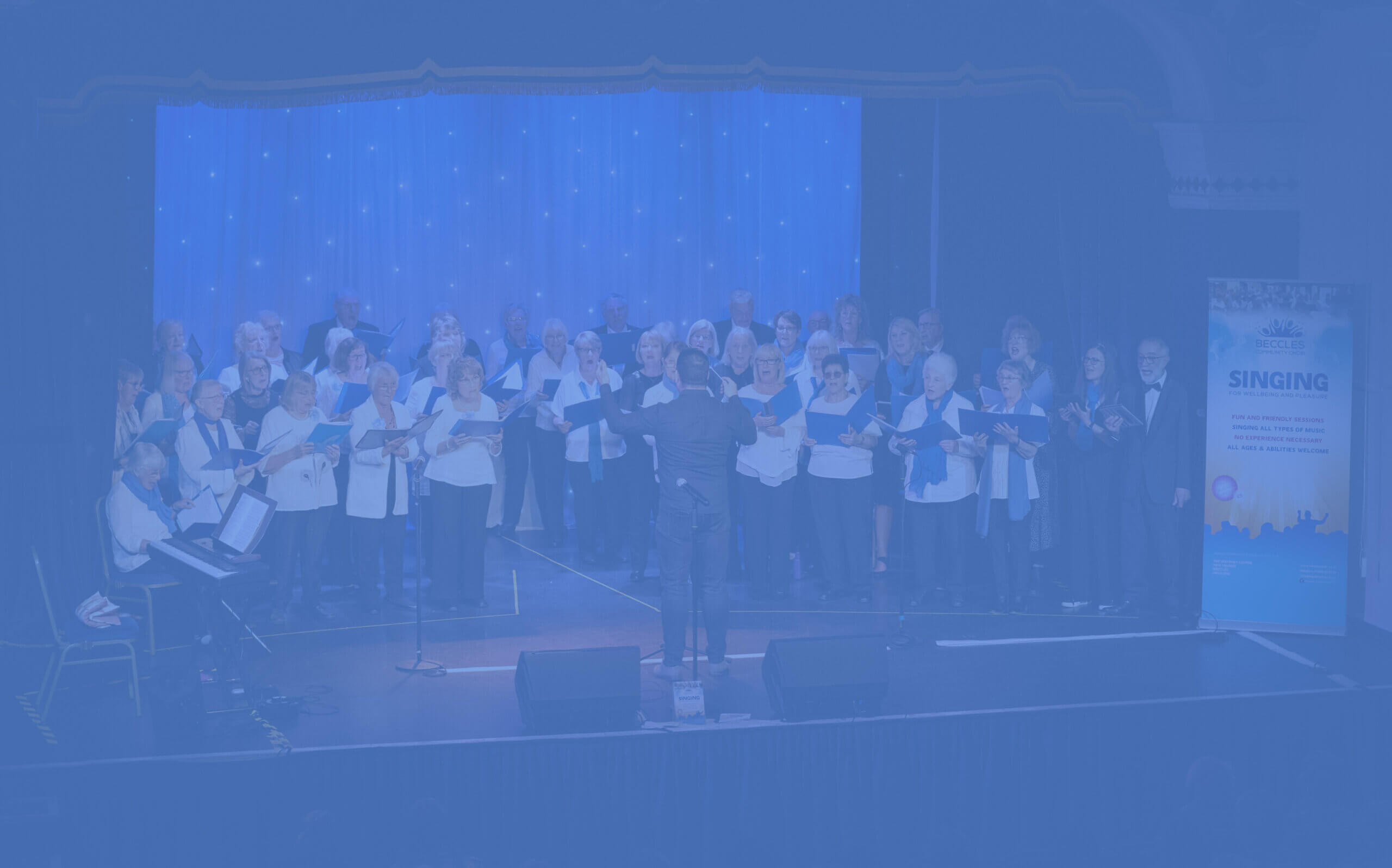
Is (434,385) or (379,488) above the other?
(434,385)

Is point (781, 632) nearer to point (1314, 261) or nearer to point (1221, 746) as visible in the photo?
point (1221, 746)

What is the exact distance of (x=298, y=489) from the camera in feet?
23.6

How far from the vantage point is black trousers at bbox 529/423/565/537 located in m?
9.41

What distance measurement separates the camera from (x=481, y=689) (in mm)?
6137

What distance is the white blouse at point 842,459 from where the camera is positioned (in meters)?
7.82

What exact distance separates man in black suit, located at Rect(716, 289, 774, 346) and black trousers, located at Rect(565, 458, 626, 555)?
3.84 ft

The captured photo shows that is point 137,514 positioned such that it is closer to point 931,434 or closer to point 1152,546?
point 931,434

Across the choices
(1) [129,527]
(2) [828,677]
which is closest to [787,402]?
(2) [828,677]

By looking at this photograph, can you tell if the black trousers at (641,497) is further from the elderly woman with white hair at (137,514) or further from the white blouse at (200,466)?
the elderly woman with white hair at (137,514)

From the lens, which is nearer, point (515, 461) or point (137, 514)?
point (137, 514)

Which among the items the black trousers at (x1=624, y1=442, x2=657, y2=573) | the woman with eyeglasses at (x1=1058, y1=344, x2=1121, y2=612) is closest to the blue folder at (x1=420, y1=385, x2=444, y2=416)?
the black trousers at (x1=624, y1=442, x2=657, y2=573)

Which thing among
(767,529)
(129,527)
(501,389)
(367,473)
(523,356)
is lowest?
(767,529)

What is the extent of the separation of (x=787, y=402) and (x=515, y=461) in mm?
3011

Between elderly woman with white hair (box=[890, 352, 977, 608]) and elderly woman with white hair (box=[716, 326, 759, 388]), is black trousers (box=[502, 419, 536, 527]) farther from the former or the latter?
elderly woman with white hair (box=[890, 352, 977, 608])
